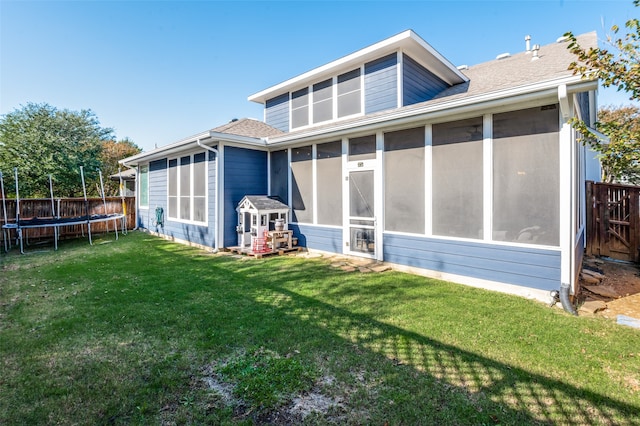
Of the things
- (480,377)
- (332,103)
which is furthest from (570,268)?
(332,103)

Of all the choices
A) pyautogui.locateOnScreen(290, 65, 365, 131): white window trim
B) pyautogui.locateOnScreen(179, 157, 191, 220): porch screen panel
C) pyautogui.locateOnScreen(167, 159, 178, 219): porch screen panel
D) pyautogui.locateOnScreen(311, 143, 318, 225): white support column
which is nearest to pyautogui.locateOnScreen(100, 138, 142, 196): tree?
pyautogui.locateOnScreen(167, 159, 178, 219): porch screen panel

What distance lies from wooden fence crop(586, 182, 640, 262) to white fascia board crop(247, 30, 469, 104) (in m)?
4.36

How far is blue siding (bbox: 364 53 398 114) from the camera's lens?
6.80m

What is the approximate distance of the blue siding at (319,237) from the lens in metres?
6.86

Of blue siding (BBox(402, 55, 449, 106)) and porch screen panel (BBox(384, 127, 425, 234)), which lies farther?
blue siding (BBox(402, 55, 449, 106))

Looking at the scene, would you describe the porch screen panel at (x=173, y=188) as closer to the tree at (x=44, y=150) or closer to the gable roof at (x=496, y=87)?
the gable roof at (x=496, y=87)

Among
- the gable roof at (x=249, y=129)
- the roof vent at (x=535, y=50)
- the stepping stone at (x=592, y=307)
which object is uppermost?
the roof vent at (x=535, y=50)

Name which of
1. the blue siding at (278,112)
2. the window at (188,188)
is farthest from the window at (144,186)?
the blue siding at (278,112)

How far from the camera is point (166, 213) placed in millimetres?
10172

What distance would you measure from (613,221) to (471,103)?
518cm

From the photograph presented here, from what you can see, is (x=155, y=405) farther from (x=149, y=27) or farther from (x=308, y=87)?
(x=149, y=27)

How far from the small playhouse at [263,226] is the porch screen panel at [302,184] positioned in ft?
1.11

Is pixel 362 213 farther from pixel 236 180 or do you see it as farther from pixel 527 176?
pixel 236 180

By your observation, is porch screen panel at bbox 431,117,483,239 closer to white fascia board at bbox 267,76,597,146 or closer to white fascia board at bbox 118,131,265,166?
white fascia board at bbox 267,76,597,146
